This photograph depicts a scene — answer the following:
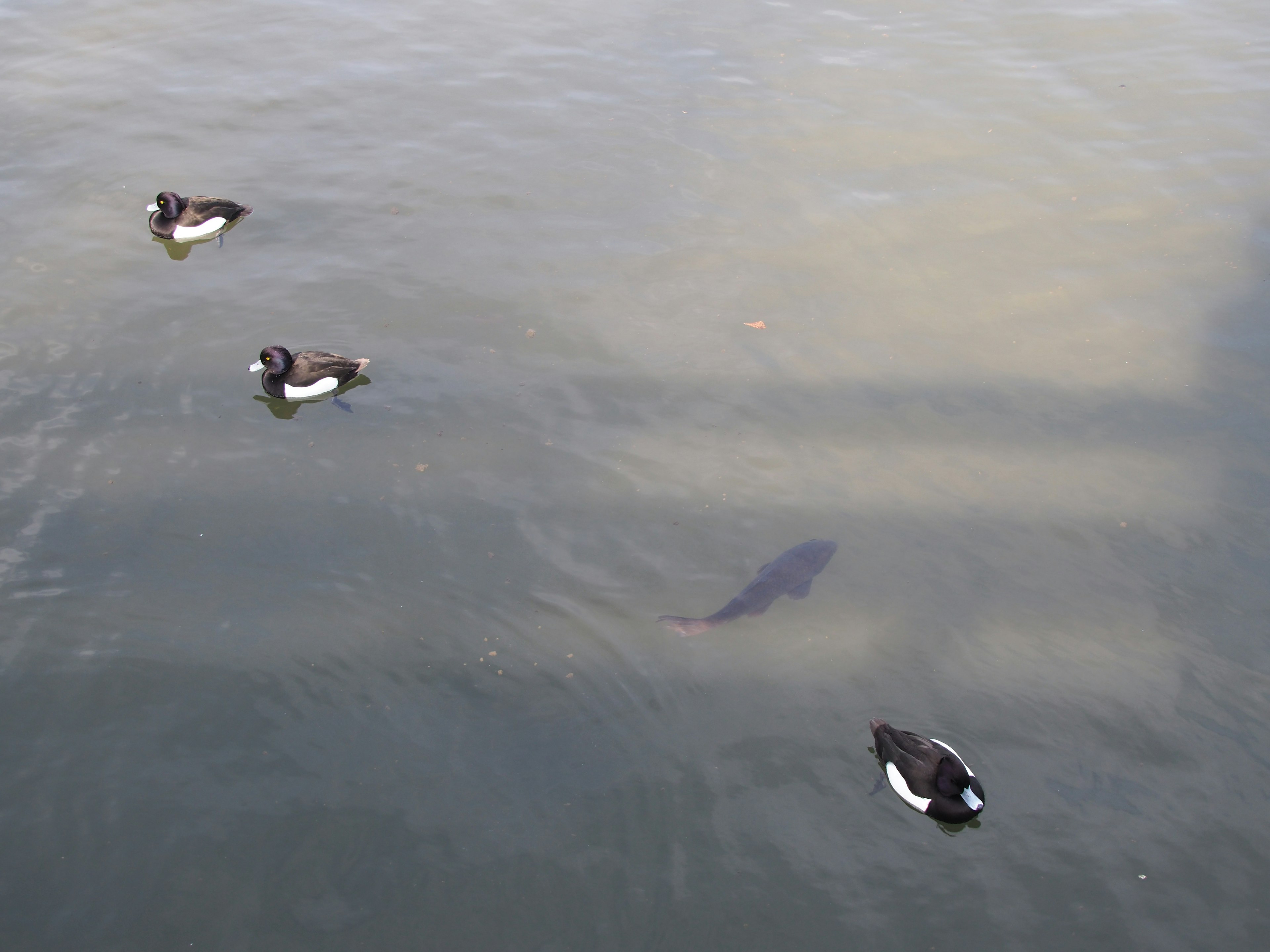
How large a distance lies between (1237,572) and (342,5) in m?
13.9

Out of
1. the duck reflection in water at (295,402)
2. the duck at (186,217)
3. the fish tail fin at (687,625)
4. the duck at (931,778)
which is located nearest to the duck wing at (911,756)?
the duck at (931,778)

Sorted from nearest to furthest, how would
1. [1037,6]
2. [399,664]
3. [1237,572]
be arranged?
[399,664], [1237,572], [1037,6]

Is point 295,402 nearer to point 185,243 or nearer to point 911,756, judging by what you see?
point 185,243

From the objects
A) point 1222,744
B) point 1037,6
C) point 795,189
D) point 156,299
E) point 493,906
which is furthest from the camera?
point 1037,6

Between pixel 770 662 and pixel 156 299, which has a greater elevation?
pixel 156 299

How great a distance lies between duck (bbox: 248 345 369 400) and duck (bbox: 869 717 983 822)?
16.1 ft

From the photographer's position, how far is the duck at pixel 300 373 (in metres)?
7.18

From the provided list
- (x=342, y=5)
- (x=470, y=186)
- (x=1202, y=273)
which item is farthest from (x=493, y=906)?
(x=342, y=5)

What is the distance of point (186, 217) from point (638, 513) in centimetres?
578

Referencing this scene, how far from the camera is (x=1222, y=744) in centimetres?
517

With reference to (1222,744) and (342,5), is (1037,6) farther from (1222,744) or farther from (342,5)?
(1222,744)

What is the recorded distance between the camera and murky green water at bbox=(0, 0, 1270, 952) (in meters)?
4.73

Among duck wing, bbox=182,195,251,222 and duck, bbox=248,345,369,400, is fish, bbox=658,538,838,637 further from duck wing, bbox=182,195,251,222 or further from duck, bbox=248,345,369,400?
duck wing, bbox=182,195,251,222

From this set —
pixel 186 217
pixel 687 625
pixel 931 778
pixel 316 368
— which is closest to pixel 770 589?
pixel 687 625
